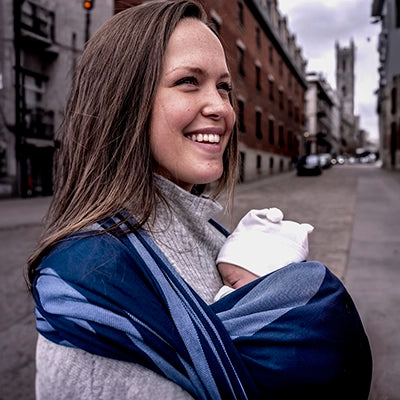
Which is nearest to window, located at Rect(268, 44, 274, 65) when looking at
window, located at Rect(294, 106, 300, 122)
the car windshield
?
the car windshield

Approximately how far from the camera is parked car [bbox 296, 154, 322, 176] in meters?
26.2

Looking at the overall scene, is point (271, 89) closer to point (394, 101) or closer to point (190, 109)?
point (394, 101)

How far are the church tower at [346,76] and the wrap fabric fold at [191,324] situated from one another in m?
106

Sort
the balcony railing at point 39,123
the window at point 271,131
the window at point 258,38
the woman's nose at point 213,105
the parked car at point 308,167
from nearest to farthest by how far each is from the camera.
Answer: the woman's nose at point 213,105 < the balcony railing at point 39,123 < the parked car at point 308,167 < the window at point 258,38 < the window at point 271,131

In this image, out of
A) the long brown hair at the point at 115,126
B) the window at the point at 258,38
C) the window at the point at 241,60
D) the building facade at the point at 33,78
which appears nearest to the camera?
the long brown hair at the point at 115,126

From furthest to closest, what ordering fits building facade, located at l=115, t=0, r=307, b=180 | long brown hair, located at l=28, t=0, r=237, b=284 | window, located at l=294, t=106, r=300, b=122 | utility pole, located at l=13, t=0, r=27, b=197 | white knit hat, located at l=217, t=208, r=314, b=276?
window, located at l=294, t=106, r=300, b=122, building facade, located at l=115, t=0, r=307, b=180, utility pole, located at l=13, t=0, r=27, b=197, white knit hat, located at l=217, t=208, r=314, b=276, long brown hair, located at l=28, t=0, r=237, b=284

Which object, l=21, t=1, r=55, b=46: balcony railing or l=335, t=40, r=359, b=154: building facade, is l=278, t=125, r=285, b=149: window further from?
l=335, t=40, r=359, b=154: building facade

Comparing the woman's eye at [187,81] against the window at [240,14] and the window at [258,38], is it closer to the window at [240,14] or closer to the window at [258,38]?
the window at [240,14]

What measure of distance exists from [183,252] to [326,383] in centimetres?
49

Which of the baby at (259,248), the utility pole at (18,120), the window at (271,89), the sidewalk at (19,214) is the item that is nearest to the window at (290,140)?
the window at (271,89)

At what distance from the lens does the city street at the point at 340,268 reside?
3191 millimetres

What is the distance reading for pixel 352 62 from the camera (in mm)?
101875

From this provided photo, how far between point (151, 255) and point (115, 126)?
0.38m

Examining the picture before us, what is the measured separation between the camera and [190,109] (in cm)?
115
